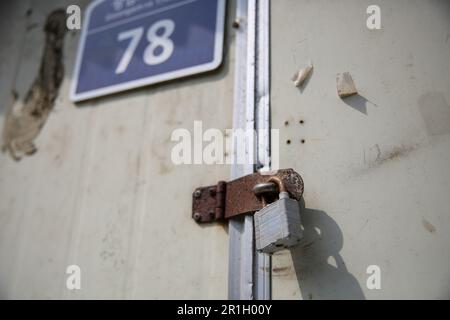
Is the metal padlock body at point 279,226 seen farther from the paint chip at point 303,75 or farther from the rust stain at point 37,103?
the rust stain at point 37,103

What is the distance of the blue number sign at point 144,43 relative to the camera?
1055 mm

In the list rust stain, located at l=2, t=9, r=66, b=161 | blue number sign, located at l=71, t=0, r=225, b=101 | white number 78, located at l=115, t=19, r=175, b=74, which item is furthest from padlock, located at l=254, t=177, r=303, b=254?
rust stain, located at l=2, t=9, r=66, b=161

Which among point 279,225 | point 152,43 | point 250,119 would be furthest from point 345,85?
point 152,43

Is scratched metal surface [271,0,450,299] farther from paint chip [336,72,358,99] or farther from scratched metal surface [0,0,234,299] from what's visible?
scratched metal surface [0,0,234,299]

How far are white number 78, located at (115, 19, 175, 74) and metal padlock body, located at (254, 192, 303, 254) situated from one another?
22.6 inches

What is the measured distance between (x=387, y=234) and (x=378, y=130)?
19cm

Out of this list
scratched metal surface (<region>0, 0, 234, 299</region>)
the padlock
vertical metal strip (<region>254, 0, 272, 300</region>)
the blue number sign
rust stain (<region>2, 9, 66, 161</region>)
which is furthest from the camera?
rust stain (<region>2, 9, 66, 161</region>)

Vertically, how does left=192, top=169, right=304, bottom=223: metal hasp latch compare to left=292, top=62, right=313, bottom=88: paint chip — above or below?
below

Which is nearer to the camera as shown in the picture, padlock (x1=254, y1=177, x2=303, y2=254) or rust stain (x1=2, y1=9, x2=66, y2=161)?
padlock (x1=254, y1=177, x2=303, y2=254)

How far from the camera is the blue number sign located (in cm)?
105

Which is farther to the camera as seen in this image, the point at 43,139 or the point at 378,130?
the point at 43,139

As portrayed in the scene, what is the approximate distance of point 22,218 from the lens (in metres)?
1.21
